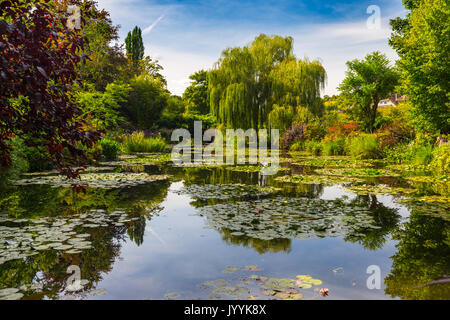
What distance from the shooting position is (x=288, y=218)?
16.3 feet

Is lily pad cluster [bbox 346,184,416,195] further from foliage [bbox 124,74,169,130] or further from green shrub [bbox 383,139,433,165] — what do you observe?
foliage [bbox 124,74,169,130]

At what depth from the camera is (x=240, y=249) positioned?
12.3 feet

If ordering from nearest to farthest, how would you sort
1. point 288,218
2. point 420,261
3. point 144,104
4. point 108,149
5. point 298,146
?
point 420,261, point 288,218, point 108,149, point 298,146, point 144,104

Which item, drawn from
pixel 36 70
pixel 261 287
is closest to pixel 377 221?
pixel 261 287

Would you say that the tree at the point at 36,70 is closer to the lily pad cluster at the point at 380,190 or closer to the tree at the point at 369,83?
the lily pad cluster at the point at 380,190

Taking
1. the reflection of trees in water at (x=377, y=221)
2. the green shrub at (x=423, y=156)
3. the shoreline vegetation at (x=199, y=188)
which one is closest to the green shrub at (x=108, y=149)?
the shoreline vegetation at (x=199, y=188)

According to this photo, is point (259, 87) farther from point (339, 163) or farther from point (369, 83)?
point (369, 83)

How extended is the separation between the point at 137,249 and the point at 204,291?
4.40 ft

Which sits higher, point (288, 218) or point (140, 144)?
point (140, 144)

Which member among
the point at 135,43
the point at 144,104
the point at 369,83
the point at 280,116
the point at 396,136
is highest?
the point at 135,43

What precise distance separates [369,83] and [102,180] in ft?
89.2

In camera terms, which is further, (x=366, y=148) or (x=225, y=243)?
(x=366, y=148)
